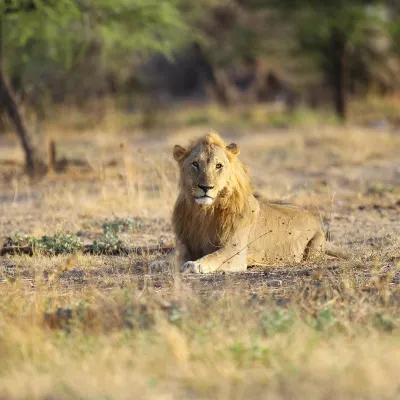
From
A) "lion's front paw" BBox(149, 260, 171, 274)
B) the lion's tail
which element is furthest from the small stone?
the lion's tail

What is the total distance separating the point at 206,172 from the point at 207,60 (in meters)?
21.1

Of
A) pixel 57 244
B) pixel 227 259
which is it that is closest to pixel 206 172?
pixel 227 259

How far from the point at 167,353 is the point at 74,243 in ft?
12.0

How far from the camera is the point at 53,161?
45.9ft

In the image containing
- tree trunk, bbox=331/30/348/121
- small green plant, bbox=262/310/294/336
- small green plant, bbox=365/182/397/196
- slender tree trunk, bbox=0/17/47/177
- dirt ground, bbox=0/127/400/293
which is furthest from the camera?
tree trunk, bbox=331/30/348/121

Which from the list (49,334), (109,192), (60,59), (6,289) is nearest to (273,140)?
(60,59)

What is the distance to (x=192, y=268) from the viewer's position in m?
6.72

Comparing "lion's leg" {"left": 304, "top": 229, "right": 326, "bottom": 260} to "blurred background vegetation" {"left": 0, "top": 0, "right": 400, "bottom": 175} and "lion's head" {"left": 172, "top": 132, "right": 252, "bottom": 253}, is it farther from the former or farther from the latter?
"blurred background vegetation" {"left": 0, "top": 0, "right": 400, "bottom": 175}

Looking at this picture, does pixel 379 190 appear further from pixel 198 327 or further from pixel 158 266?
pixel 198 327

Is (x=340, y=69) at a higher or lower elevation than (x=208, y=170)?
higher

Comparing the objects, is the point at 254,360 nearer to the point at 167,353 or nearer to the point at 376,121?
the point at 167,353

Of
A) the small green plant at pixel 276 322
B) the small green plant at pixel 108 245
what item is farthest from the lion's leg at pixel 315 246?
the small green plant at pixel 276 322

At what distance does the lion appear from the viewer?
690 centimetres

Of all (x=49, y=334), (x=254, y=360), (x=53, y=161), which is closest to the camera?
(x=254, y=360)
